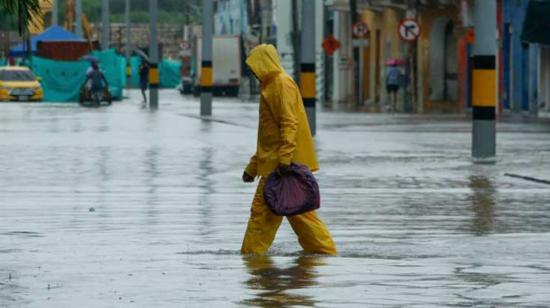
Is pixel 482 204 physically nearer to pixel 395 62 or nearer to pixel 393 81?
pixel 393 81

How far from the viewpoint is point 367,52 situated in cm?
8119

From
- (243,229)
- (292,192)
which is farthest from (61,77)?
(292,192)

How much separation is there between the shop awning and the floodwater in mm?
17923

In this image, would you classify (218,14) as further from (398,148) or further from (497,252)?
(497,252)

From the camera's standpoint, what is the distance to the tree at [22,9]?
13516 mm

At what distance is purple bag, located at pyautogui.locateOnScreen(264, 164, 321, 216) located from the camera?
13.8 metres

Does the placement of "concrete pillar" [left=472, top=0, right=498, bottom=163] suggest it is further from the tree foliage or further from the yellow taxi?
the tree foliage

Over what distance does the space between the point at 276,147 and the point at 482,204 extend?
20.1 feet

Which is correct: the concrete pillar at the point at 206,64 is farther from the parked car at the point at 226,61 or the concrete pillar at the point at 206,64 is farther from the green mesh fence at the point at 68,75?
the parked car at the point at 226,61

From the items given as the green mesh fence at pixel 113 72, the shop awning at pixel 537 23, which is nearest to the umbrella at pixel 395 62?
the green mesh fence at pixel 113 72

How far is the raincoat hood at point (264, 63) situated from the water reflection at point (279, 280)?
137cm

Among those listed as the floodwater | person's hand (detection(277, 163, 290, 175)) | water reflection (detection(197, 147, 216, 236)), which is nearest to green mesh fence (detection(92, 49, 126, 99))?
the floodwater

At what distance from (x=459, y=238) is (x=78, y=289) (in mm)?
4734

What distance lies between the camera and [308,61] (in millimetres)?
37312
